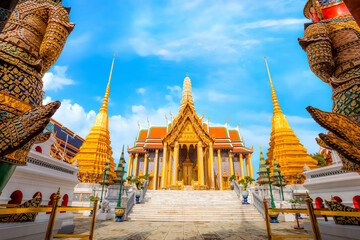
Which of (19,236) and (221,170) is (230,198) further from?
(19,236)

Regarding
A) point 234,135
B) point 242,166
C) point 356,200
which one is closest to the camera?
point 356,200

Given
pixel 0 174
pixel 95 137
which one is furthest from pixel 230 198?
pixel 95 137

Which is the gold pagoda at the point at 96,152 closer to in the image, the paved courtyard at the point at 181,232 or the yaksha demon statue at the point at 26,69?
the paved courtyard at the point at 181,232

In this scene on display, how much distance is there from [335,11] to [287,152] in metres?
18.1

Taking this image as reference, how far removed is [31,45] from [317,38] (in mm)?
4334

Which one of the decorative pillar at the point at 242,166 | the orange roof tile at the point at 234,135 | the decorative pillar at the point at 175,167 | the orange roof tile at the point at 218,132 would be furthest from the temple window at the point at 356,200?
the orange roof tile at the point at 234,135

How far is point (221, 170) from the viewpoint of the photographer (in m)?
23.5

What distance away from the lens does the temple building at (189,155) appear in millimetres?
19516

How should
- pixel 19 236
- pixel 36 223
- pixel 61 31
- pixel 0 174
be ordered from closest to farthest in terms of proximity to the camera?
pixel 0 174
pixel 19 236
pixel 36 223
pixel 61 31

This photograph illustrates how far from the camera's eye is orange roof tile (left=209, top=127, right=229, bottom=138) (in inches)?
1043

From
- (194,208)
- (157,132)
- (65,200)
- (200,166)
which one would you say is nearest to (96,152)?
(157,132)

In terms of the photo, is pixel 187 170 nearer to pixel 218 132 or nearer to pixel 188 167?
pixel 188 167

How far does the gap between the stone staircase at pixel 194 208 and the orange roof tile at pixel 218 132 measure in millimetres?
12918

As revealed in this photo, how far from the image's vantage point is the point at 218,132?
89.0 ft
